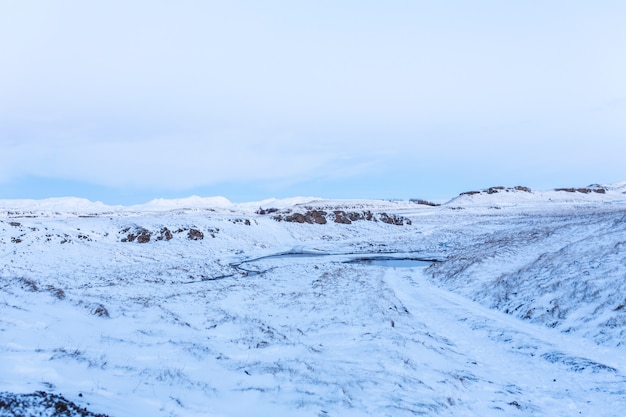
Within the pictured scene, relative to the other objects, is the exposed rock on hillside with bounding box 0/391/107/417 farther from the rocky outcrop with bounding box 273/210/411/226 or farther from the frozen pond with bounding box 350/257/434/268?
the rocky outcrop with bounding box 273/210/411/226

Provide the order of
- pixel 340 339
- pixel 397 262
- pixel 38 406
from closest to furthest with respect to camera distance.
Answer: pixel 38 406
pixel 340 339
pixel 397 262

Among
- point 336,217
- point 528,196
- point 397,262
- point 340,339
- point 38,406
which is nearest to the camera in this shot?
point 38,406

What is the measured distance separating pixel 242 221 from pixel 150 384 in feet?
155

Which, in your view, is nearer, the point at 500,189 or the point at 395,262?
the point at 395,262

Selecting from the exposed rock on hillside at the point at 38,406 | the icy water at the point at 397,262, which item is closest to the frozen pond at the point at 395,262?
the icy water at the point at 397,262

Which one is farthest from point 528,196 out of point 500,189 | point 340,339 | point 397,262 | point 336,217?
point 340,339

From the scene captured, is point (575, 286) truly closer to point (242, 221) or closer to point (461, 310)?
point (461, 310)

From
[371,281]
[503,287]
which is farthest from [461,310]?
[371,281]

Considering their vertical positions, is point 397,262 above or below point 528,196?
below

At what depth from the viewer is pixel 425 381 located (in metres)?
8.74

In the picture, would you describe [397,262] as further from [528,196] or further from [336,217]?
[528,196]

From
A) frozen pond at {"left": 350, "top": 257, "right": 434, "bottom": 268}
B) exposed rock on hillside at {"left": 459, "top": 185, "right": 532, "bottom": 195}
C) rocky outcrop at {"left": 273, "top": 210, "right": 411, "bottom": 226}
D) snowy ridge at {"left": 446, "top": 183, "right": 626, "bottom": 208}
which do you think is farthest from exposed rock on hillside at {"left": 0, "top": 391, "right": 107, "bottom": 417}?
exposed rock on hillside at {"left": 459, "top": 185, "right": 532, "bottom": 195}

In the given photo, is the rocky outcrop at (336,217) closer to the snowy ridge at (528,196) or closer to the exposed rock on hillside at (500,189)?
the snowy ridge at (528,196)

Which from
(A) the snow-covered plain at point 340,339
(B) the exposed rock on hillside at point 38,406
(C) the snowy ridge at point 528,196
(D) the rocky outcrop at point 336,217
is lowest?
(A) the snow-covered plain at point 340,339
